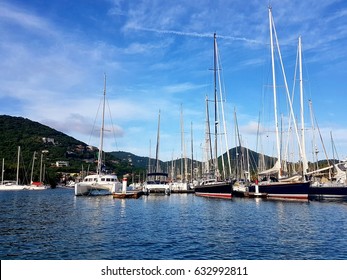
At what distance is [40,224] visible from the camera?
2900 centimetres

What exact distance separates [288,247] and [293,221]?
1124cm

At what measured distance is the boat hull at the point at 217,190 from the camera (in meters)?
58.3

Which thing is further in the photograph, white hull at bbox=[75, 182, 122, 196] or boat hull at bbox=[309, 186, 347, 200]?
white hull at bbox=[75, 182, 122, 196]

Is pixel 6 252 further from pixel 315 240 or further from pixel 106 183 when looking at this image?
pixel 106 183

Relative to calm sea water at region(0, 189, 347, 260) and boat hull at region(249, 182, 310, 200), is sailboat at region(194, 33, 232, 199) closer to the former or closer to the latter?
boat hull at region(249, 182, 310, 200)

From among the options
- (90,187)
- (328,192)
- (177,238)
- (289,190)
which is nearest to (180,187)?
(90,187)

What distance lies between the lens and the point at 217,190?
60938 mm

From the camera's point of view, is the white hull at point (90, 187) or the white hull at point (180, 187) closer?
the white hull at point (90, 187)

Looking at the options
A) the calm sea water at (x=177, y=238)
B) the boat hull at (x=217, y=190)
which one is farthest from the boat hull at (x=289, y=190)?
the calm sea water at (x=177, y=238)

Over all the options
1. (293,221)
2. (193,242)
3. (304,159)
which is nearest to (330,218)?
(293,221)

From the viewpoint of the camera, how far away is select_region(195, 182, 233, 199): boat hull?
58312 mm

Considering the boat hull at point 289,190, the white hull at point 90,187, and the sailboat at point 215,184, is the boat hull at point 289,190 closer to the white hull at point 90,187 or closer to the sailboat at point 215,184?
the sailboat at point 215,184

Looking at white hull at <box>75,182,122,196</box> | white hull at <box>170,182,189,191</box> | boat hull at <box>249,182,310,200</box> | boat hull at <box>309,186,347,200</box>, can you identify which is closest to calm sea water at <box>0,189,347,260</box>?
boat hull at <box>249,182,310,200</box>

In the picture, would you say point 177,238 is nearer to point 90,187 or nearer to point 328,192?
point 328,192
